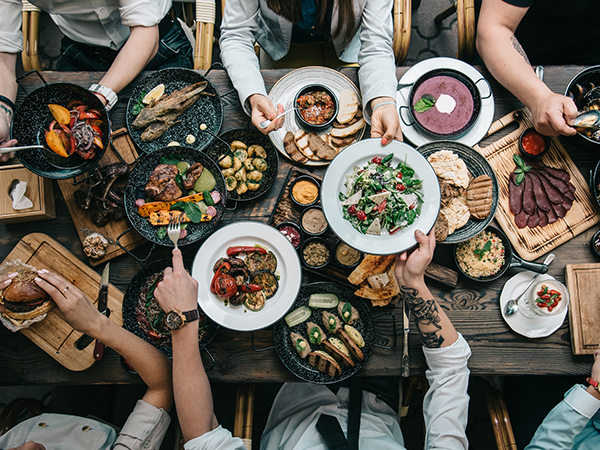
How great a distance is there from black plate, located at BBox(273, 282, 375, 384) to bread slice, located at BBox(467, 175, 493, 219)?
900 mm

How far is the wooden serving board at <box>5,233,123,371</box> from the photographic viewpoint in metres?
2.04

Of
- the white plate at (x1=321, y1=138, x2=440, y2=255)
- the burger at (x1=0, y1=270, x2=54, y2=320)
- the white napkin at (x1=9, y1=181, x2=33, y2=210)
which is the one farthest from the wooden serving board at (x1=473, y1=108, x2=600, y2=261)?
the white napkin at (x1=9, y1=181, x2=33, y2=210)

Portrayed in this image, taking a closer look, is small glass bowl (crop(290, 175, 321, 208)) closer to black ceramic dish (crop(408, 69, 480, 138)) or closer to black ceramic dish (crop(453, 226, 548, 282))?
black ceramic dish (crop(408, 69, 480, 138))

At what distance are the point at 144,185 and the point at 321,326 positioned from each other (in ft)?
4.73

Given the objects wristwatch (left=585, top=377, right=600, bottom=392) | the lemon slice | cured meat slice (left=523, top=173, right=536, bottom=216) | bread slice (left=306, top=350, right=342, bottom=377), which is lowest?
bread slice (left=306, top=350, right=342, bottom=377)

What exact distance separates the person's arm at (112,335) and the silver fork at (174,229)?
1.81 ft

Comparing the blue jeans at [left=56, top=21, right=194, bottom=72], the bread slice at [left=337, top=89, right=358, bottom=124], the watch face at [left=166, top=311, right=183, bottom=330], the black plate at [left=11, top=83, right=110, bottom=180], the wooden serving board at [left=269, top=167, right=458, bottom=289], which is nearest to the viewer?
the watch face at [left=166, top=311, right=183, bottom=330]

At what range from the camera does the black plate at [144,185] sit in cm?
201

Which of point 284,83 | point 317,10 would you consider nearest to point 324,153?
point 284,83

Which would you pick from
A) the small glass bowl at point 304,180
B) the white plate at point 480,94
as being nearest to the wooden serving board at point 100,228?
the small glass bowl at point 304,180

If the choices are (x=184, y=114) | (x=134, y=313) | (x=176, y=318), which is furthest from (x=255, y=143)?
(x=134, y=313)

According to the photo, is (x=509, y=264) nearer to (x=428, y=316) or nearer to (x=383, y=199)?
(x=428, y=316)

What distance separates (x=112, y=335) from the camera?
184 centimetres

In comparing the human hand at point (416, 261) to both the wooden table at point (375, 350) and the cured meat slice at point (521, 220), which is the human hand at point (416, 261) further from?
the cured meat slice at point (521, 220)
